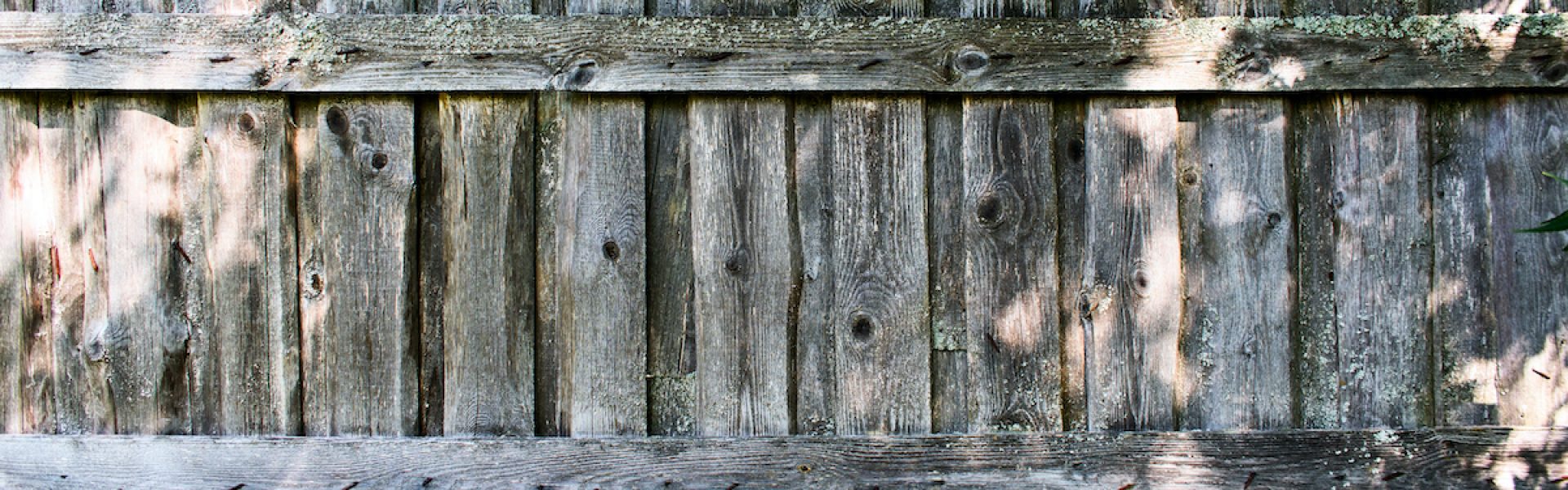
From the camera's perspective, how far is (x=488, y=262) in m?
2.15

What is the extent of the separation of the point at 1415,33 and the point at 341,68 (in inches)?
94.0

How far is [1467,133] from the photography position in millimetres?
2205

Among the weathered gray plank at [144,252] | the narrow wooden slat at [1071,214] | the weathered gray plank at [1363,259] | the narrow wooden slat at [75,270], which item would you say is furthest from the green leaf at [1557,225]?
the narrow wooden slat at [75,270]

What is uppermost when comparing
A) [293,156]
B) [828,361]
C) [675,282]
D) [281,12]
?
[281,12]

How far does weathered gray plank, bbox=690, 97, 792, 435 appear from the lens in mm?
2146

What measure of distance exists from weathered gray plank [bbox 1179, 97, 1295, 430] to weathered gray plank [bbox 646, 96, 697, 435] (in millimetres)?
1146

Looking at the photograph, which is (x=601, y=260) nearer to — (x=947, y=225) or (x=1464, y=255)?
(x=947, y=225)

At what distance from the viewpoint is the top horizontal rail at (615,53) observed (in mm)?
2088

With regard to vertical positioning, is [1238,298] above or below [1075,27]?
below

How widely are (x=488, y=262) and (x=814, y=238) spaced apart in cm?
74

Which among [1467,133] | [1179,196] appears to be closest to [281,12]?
[1179,196]

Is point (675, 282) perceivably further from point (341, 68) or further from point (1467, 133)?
point (1467, 133)

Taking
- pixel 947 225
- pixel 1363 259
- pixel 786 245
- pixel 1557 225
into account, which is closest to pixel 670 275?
pixel 786 245

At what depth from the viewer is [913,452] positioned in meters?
2.17
